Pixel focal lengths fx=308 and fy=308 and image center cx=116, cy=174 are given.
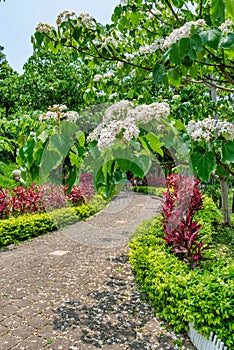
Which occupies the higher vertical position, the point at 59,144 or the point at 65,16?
the point at 65,16

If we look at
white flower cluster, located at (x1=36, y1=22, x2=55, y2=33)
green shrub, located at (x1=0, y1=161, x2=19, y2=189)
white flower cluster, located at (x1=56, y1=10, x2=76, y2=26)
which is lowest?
green shrub, located at (x1=0, y1=161, x2=19, y2=189)

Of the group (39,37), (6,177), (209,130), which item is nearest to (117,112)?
(209,130)

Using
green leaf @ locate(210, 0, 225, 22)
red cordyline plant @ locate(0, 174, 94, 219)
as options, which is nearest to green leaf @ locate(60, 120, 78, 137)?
green leaf @ locate(210, 0, 225, 22)

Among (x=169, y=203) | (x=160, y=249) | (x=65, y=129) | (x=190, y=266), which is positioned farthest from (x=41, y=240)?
(x=65, y=129)

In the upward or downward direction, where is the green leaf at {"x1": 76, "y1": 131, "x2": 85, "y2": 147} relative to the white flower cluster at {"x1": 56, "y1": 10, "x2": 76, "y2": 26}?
downward

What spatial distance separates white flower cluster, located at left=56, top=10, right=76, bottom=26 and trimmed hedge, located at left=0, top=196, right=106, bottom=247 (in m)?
4.04

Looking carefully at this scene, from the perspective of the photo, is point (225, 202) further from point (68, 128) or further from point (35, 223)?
point (68, 128)

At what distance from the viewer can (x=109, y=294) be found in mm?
3260

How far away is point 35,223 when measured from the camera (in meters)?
6.05

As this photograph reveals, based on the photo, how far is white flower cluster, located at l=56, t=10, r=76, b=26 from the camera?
2227 millimetres

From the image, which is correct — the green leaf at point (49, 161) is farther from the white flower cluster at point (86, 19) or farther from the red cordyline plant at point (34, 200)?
the red cordyline plant at point (34, 200)

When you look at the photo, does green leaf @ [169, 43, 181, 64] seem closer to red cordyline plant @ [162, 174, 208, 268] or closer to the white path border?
red cordyline plant @ [162, 174, 208, 268]

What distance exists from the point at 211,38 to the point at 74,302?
8.80 ft

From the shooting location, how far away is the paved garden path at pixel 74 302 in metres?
2.42
